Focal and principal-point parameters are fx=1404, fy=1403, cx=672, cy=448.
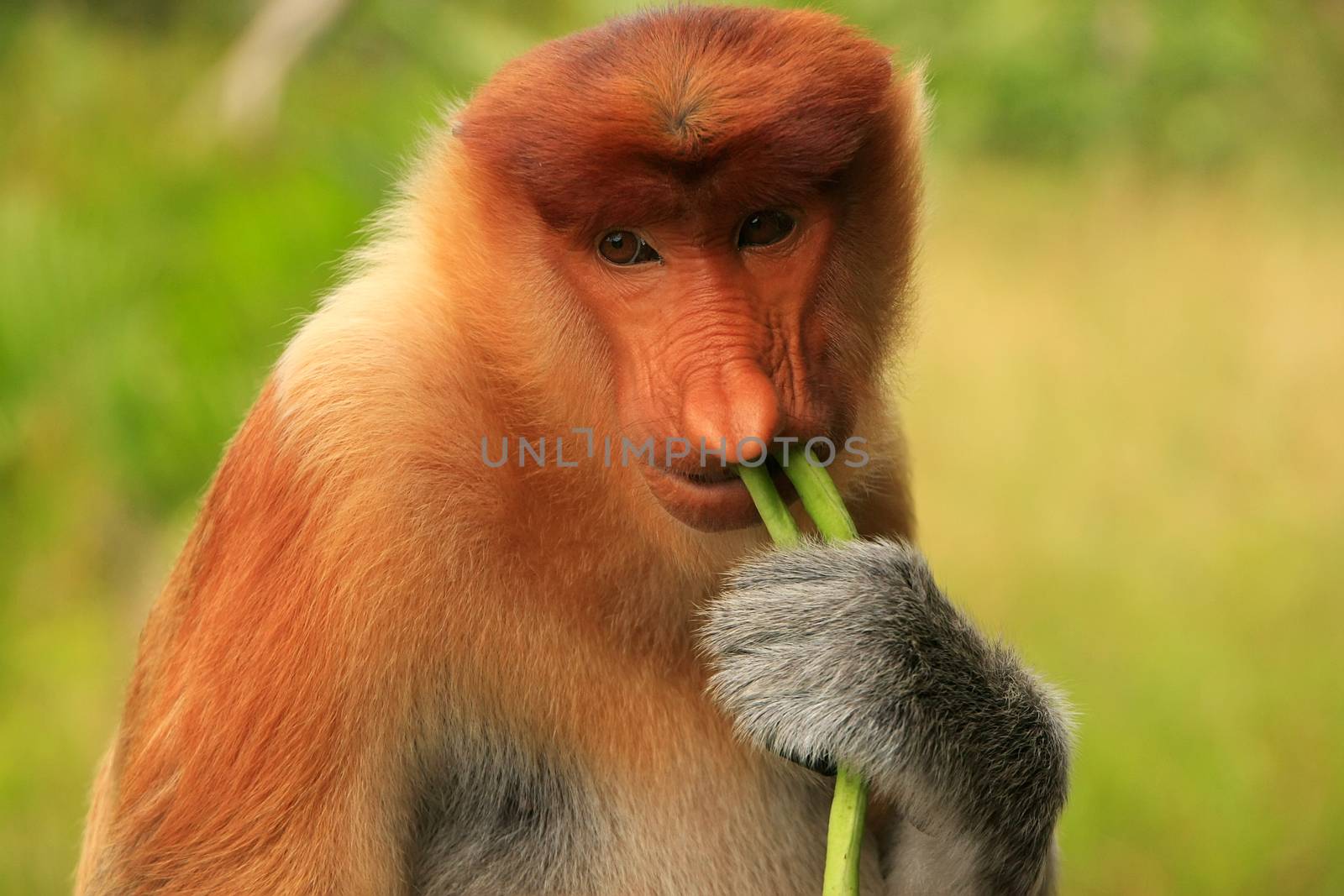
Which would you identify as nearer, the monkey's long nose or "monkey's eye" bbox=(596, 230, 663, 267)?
the monkey's long nose

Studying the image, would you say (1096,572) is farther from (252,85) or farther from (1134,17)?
(252,85)

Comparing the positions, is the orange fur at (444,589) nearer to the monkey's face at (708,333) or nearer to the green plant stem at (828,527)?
the monkey's face at (708,333)

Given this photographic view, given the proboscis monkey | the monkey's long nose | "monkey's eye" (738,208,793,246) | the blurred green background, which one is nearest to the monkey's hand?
the proboscis monkey

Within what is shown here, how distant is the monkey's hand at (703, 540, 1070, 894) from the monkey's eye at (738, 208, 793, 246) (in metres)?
0.48

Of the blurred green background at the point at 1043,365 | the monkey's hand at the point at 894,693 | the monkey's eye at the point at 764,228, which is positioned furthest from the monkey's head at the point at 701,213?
the blurred green background at the point at 1043,365

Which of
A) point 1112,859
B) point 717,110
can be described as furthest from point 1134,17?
point 717,110

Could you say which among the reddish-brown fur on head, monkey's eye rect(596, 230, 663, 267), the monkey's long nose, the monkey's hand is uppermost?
the reddish-brown fur on head

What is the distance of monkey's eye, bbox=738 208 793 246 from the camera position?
85.4 inches

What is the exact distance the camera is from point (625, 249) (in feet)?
7.16

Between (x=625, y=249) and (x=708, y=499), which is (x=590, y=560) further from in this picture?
(x=625, y=249)

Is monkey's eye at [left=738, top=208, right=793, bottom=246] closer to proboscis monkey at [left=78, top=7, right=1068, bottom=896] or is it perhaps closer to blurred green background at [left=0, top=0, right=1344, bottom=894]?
proboscis monkey at [left=78, top=7, right=1068, bottom=896]

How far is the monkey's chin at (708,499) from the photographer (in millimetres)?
2066

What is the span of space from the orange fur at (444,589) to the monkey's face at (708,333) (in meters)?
0.08

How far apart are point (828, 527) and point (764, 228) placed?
18.8 inches
